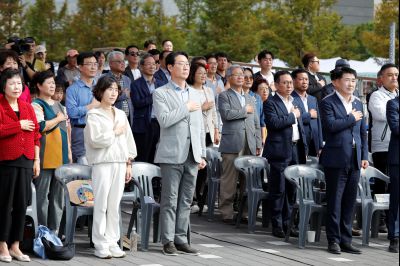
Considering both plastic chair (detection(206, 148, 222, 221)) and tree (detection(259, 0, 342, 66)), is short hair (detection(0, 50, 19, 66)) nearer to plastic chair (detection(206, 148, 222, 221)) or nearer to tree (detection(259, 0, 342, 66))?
plastic chair (detection(206, 148, 222, 221))

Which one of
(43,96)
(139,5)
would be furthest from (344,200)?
(139,5)

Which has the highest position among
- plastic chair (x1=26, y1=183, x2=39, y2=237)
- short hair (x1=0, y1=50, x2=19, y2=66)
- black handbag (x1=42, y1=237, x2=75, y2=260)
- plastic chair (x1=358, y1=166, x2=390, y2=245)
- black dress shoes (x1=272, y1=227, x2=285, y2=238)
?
short hair (x1=0, y1=50, x2=19, y2=66)

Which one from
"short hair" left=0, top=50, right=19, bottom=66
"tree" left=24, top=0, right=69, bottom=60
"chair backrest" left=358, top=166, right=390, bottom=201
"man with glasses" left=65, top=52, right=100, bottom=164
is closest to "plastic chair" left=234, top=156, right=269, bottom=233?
"chair backrest" left=358, top=166, right=390, bottom=201

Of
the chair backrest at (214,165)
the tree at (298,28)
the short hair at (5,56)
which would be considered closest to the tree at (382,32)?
the tree at (298,28)

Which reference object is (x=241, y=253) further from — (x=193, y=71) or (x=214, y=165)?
(x=214, y=165)

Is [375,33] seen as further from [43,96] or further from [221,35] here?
[43,96]

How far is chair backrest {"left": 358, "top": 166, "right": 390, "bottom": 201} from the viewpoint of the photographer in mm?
10961

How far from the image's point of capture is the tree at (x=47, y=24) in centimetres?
3916

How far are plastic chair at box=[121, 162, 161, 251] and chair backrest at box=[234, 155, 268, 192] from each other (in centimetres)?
149

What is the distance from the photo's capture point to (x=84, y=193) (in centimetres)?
955

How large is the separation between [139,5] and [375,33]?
11.2 metres

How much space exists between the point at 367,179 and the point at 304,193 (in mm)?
972

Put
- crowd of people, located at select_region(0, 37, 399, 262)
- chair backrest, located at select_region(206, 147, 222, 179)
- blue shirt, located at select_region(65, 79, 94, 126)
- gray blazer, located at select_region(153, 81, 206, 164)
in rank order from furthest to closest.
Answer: chair backrest, located at select_region(206, 147, 222, 179)
blue shirt, located at select_region(65, 79, 94, 126)
gray blazer, located at select_region(153, 81, 206, 164)
crowd of people, located at select_region(0, 37, 399, 262)

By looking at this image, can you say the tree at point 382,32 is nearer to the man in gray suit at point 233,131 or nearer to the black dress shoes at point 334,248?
A: the man in gray suit at point 233,131
